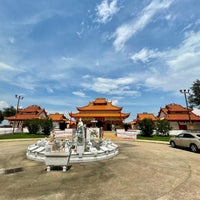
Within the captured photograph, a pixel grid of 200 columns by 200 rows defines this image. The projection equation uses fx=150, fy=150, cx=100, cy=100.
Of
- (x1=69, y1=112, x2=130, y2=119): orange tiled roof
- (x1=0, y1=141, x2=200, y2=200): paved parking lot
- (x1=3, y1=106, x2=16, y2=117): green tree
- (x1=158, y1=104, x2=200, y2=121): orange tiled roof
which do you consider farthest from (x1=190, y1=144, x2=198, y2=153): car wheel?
(x1=3, y1=106, x2=16, y2=117): green tree

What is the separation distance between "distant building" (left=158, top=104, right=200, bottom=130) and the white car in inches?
1048

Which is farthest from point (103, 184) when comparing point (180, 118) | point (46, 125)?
point (180, 118)

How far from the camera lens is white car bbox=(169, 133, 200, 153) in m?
12.5

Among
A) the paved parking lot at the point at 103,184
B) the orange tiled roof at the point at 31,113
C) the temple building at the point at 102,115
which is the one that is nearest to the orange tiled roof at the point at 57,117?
the orange tiled roof at the point at 31,113

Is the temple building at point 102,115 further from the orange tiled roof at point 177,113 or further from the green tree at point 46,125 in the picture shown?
the orange tiled roof at point 177,113

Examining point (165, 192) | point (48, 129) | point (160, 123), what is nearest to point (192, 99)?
point (160, 123)

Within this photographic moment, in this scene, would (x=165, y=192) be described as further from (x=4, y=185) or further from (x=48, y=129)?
(x=48, y=129)

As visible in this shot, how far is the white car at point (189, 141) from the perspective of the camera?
12.5 metres

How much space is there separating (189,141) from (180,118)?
29.8m

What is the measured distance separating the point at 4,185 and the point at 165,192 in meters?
5.50

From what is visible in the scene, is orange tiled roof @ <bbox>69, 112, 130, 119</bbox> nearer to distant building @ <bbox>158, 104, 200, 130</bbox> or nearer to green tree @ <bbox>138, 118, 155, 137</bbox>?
green tree @ <bbox>138, 118, 155, 137</bbox>

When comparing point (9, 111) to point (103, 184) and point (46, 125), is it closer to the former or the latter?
point (46, 125)

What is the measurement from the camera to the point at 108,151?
10.2 m

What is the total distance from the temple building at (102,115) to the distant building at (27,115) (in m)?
12.7
